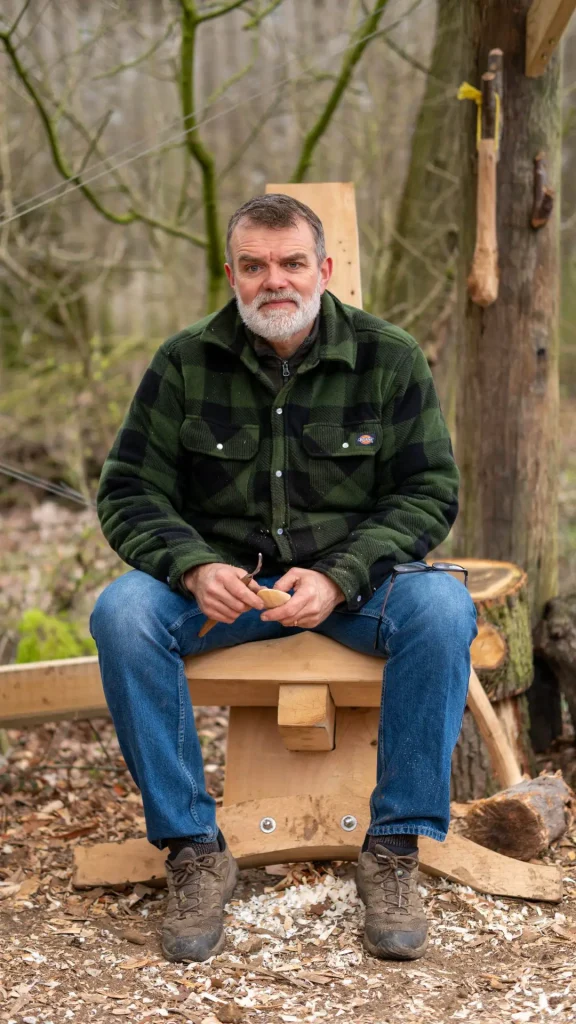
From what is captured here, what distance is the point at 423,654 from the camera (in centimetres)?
239

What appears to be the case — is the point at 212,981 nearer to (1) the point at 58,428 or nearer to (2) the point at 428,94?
(2) the point at 428,94

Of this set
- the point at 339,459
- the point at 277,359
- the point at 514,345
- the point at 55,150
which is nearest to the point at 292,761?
the point at 339,459

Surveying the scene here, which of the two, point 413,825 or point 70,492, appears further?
point 70,492

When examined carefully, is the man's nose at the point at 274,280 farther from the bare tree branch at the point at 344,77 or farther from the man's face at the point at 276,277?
the bare tree branch at the point at 344,77

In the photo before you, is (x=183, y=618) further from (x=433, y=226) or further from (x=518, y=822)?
(x=433, y=226)

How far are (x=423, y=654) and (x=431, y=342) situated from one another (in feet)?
9.93

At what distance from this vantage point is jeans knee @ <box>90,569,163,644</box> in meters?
2.45

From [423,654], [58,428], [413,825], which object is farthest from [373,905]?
Answer: [58,428]

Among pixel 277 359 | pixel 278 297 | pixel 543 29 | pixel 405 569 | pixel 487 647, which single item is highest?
pixel 543 29

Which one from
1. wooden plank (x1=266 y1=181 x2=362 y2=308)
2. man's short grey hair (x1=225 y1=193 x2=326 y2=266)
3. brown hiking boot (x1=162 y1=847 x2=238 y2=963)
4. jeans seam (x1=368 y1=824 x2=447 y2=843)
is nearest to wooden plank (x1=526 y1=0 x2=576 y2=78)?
wooden plank (x1=266 y1=181 x2=362 y2=308)

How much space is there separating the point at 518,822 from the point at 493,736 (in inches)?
10.7

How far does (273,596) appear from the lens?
2.43 meters

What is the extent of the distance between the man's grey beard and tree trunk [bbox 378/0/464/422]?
7.75 ft

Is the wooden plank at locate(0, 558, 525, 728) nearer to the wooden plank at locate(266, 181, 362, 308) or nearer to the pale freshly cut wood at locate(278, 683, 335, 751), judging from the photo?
the pale freshly cut wood at locate(278, 683, 335, 751)
